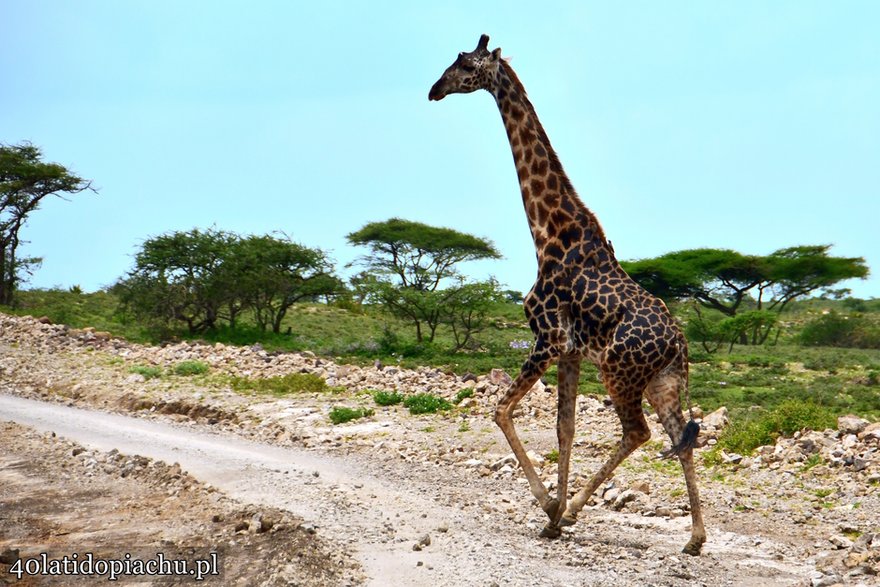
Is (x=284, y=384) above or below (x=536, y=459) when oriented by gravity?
above

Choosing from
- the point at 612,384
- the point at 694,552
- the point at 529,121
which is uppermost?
the point at 529,121

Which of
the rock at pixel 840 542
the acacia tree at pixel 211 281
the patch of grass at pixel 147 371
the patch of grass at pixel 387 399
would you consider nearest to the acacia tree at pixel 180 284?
the acacia tree at pixel 211 281

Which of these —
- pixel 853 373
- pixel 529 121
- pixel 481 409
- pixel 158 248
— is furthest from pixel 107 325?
pixel 529 121

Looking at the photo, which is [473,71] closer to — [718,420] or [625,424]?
[625,424]

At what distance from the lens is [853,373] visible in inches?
1203

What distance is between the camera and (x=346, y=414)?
615 inches

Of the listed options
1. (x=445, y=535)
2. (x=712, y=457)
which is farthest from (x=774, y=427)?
(x=445, y=535)

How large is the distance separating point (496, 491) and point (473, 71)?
4.73m

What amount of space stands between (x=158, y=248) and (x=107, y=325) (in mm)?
3824

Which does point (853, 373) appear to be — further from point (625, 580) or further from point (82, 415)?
point (625, 580)

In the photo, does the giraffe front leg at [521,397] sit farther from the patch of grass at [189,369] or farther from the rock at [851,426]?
the patch of grass at [189,369]

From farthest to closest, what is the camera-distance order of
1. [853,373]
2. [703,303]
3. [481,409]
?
1. [703,303]
2. [853,373]
3. [481,409]

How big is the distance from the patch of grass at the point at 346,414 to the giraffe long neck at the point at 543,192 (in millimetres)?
7206

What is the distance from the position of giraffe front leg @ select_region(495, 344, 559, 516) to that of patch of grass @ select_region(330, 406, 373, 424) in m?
7.03
